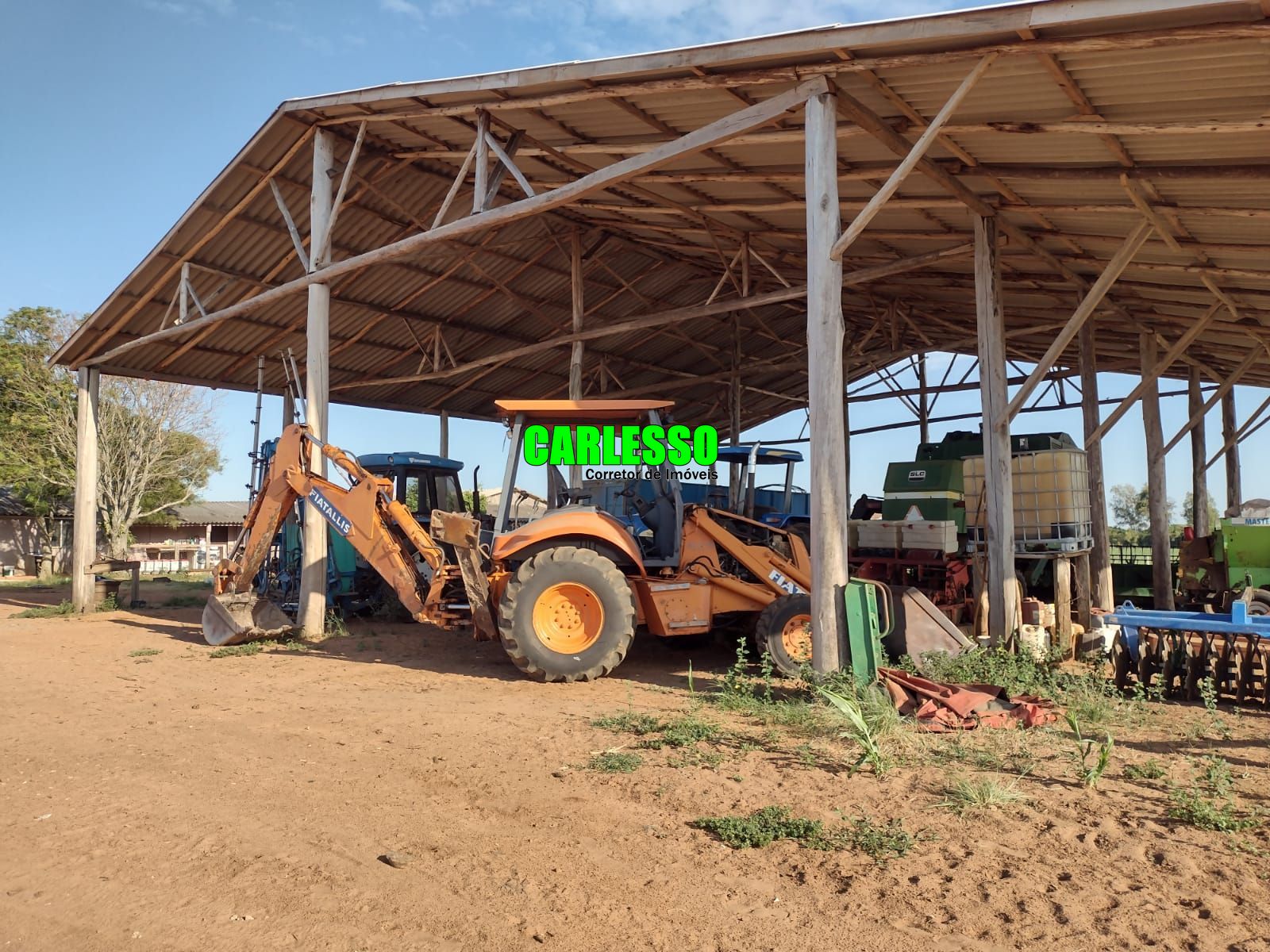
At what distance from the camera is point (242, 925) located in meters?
3.23

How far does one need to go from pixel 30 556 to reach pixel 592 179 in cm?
2982

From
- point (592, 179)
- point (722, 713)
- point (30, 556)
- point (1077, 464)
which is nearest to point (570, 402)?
point (592, 179)

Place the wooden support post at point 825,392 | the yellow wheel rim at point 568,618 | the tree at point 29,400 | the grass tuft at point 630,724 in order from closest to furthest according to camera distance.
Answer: the grass tuft at point 630,724 < the wooden support post at point 825,392 < the yellow wheel rim at point 568,618 < the tree at point 29,400

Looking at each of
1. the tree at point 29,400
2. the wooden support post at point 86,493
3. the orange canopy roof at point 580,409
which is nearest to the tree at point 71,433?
the tree at point 29,400

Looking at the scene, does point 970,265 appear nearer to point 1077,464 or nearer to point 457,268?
point 1077,464

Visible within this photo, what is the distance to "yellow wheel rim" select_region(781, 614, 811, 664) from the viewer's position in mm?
8000

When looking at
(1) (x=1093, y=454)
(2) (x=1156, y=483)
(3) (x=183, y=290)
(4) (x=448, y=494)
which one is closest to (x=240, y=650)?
(4) (x=448, y=494)

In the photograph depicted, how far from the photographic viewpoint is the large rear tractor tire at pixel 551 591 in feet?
25.5

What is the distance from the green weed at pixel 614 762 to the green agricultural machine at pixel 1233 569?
9685mm

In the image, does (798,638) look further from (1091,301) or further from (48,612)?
(48,612)

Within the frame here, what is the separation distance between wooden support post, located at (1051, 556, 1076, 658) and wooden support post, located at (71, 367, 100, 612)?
14090mm

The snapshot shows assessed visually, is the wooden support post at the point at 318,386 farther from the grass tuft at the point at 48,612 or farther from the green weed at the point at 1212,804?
the green weed at the point at 1212,804

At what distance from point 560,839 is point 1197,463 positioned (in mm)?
17669

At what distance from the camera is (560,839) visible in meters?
4.07
